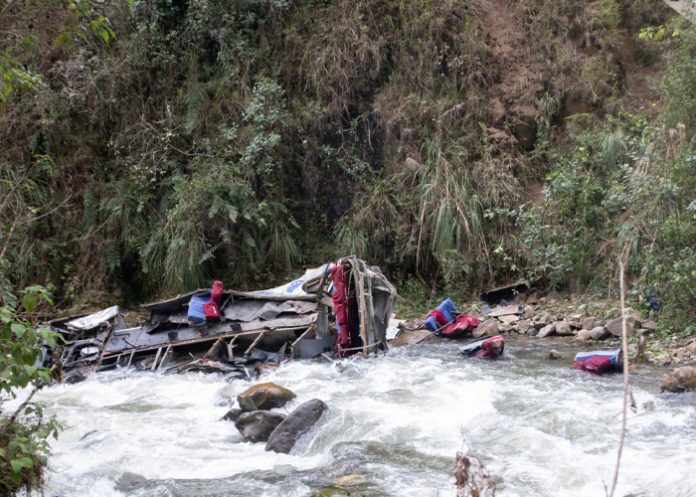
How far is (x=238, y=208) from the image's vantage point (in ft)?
44.4

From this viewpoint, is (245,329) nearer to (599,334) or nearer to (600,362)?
Result: (600,362)

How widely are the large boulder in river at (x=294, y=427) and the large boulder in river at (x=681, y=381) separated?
342cm

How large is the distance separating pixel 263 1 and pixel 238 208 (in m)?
4.87

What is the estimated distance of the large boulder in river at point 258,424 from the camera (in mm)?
6598

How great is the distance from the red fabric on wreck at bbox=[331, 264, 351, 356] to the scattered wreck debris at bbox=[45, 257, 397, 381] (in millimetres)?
13

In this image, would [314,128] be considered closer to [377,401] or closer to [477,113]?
[477,113]

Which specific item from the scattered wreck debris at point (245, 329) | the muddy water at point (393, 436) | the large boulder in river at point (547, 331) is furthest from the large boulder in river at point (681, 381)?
the scattered wreck debris at point (245, 329)

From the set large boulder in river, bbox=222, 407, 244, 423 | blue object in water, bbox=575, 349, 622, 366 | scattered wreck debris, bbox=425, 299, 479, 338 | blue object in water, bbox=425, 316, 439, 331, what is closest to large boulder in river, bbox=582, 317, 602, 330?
scattered wreck debris, bbox=425, 299, 479, 338

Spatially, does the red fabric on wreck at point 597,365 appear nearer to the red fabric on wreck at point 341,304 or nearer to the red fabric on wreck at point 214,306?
the red fabric on wreck at point 341,304

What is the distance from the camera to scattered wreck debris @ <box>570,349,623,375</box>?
26.6 feet

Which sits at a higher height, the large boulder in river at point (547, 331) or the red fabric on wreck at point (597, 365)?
the red fabric on wreck at point (597, 365)

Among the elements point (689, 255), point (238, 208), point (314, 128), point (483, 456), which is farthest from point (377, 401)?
point (314, 128)

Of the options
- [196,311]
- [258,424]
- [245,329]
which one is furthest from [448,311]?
[258,424]

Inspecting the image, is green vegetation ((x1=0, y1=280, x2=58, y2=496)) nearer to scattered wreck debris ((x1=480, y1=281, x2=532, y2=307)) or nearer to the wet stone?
the wet stone
